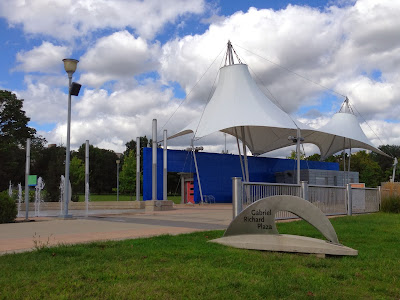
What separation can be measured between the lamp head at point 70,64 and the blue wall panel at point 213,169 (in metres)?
18.2

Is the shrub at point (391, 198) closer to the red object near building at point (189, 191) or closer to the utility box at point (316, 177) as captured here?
the red object near building at point (189, 191)

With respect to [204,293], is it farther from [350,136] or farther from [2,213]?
[350,136]

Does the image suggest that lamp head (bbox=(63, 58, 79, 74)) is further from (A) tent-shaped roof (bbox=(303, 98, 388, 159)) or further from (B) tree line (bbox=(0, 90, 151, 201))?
(A) tent-shaped roof (bbox=(303, 98, 388, 159))

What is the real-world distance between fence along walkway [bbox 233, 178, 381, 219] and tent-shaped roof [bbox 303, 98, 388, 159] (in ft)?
64.5

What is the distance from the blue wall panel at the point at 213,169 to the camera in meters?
35.4

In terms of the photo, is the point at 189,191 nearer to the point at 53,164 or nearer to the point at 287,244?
the point at 53,164

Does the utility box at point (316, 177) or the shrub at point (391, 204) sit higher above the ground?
the utility box at point (316, 177)

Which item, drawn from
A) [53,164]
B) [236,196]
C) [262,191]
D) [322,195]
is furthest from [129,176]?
[236,196]

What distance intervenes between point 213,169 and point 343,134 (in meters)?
12.9

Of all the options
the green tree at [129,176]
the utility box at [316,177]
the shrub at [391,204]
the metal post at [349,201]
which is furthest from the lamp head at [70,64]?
the green tree at [129,176]

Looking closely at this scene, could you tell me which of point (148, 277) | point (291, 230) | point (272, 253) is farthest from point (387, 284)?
point (291, 230)

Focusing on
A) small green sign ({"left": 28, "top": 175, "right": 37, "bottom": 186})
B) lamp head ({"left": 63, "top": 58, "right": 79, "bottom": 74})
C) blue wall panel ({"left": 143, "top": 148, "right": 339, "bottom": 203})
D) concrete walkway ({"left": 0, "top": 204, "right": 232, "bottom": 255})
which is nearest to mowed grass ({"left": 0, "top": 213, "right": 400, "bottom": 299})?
concrete walkway ({"left": 0, "top": 204, "right": 232, "bottom": 255})

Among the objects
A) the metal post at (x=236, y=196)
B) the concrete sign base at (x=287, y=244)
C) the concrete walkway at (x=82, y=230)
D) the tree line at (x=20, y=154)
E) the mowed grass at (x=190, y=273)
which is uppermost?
the tree line at (x=20, y=154)

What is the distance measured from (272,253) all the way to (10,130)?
52.5 m
